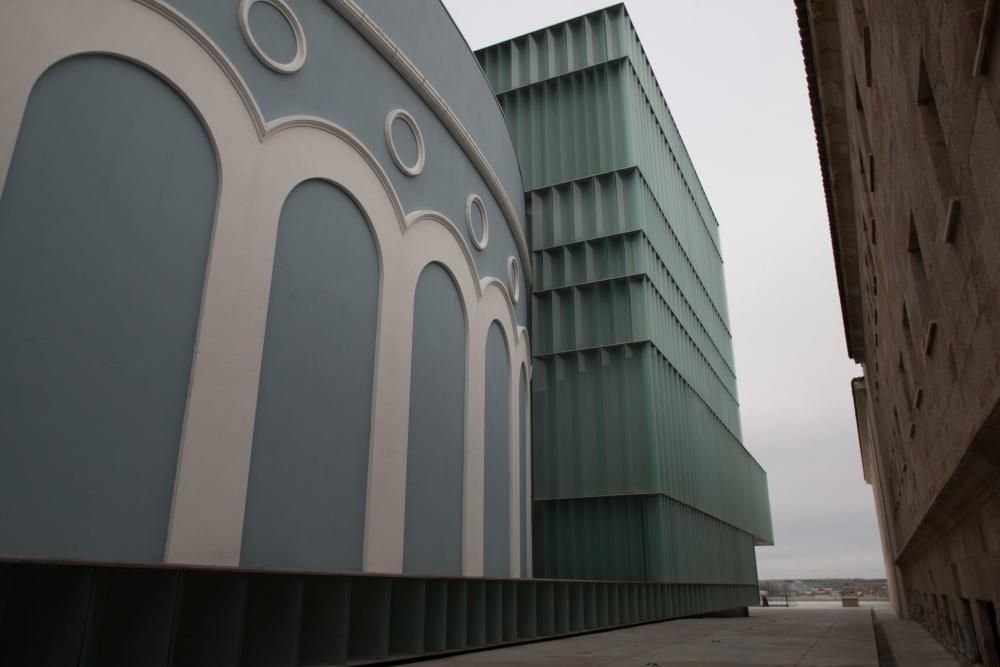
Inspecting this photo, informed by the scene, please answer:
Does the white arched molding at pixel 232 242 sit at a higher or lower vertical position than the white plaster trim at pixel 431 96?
lower

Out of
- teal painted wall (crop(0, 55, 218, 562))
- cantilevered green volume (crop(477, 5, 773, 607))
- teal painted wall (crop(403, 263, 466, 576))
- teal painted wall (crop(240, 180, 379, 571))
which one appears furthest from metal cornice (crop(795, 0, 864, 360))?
teal painted wall (crop(0, 55, 218, 562))

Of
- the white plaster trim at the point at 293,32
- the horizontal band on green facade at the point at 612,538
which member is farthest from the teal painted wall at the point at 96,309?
the horizontal band on green facade at the point at 612,538

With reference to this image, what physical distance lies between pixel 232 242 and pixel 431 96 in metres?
8.04

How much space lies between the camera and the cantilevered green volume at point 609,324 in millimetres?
25047

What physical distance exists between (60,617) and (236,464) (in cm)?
417

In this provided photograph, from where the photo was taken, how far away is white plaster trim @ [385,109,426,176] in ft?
51.0

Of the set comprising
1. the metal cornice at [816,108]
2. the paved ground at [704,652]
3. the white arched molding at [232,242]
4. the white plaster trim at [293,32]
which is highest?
the metal cornice at [816,108]

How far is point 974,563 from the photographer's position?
8398 millimetres

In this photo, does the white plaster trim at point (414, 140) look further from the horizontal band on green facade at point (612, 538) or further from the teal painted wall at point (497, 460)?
the horizontal band on green facade at point (612, 538)

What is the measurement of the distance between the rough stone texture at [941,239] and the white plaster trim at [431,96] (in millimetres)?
8344

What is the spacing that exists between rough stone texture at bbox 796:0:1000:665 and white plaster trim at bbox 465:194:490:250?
28.8ft

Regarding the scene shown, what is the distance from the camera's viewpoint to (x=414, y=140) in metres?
16.7

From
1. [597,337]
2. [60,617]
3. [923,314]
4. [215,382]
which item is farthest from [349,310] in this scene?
[597,337]

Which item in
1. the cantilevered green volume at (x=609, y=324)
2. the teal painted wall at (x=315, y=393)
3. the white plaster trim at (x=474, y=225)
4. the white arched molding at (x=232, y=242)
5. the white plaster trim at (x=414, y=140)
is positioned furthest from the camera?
the cantilevered green volume at (x=609, y=324)
